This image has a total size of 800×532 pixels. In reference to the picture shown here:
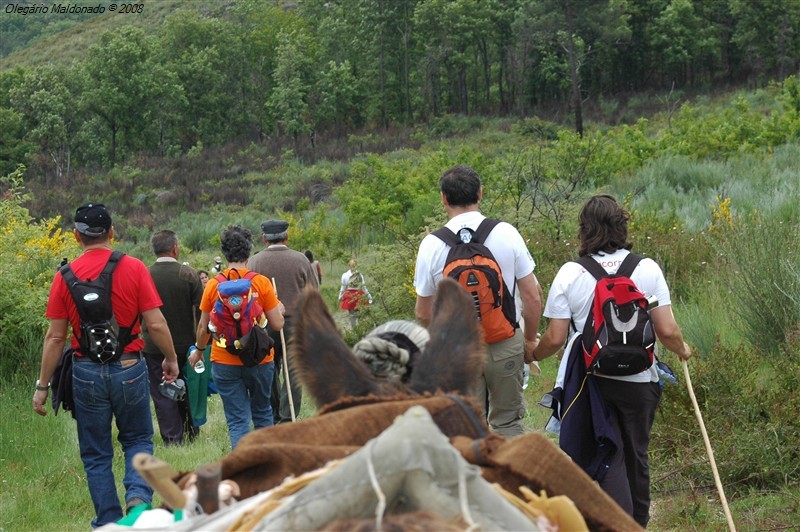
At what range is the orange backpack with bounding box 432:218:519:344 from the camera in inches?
191

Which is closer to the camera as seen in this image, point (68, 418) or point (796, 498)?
point (796, 498)

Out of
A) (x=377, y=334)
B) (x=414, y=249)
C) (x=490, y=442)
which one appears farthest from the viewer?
(x=414, y=249)

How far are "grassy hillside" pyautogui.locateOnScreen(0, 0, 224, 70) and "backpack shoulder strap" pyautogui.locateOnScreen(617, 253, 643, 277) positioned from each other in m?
97.5

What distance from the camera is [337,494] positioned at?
1.43m

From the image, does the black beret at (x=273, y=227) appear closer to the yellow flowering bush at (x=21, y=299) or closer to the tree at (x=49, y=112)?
the yellow flowering bush at (x=21, y=299)

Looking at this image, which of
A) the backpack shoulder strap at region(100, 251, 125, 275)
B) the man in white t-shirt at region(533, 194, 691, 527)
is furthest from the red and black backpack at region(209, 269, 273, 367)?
the man in white t-shirt at region(533, 194, 691, 527)

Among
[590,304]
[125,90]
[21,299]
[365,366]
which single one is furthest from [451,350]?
[125,90]

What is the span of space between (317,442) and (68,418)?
6.79 meters

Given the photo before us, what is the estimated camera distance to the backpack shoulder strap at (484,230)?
16.5 feet

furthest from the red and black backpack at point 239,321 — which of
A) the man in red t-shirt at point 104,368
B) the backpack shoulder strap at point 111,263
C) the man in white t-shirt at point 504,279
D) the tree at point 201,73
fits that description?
the tree at point 201,73

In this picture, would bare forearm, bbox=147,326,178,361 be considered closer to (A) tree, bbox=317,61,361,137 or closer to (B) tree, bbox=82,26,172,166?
(B) tree, bbox=82,26,172,166

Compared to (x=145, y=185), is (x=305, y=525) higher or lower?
higher

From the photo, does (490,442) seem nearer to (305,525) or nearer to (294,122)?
(305,525)

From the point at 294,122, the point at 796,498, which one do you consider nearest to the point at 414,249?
the point at 796,498
